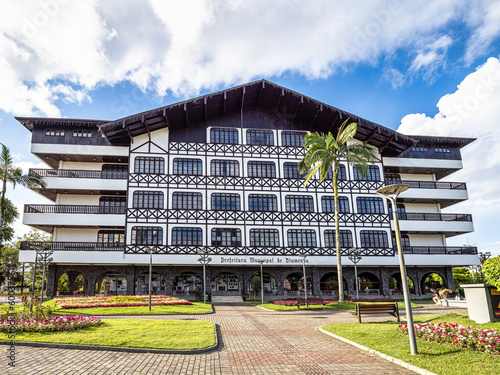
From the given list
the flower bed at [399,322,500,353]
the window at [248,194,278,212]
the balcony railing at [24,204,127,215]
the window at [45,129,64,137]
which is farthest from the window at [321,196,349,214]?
the window at [45,129,64,137]

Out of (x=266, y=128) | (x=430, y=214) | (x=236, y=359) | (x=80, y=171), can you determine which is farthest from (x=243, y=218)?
(x=236, y=359)

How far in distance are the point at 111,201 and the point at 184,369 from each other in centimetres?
3018

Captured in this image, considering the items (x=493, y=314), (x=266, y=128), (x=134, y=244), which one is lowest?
(x=493, y=314)

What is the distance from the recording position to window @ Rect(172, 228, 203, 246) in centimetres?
3412

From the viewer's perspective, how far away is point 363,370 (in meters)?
9.24

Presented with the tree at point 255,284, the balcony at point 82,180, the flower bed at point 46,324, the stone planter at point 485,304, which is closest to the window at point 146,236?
the balcony at point 82,180

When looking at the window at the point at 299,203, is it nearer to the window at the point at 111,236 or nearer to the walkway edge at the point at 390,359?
the window at the point at 111,236

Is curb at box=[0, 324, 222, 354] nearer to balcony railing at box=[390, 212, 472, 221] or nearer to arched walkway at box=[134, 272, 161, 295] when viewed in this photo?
arched walkway at box=[134, 272, 161, 295]

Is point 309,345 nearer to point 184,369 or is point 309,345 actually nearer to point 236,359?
point 236,359

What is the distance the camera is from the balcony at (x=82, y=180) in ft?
113

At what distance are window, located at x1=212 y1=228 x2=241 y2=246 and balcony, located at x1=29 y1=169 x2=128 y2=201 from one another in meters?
9.57

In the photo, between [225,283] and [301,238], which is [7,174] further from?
[301,238]

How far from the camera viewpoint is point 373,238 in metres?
37.2

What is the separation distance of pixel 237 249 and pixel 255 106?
48.9 feet
